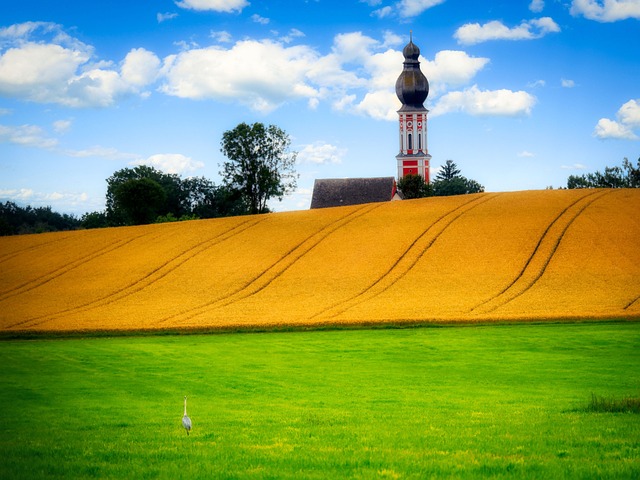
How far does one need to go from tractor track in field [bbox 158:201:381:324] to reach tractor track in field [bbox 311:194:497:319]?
7.06m

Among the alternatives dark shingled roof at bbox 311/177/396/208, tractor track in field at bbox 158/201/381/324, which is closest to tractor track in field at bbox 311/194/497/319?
tractor track in field at bbox 158/201/381/324

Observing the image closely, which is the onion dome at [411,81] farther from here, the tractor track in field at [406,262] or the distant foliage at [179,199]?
the tractor track in field at [406,262]

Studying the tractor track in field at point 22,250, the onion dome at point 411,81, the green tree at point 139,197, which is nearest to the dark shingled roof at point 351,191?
the green tree at point 139,197

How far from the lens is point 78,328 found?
3384 centimetres

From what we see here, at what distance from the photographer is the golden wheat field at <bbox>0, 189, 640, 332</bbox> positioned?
120 ft

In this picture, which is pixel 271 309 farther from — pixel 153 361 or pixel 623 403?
pixel 623 403

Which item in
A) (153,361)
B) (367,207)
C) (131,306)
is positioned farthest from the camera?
(367,207)

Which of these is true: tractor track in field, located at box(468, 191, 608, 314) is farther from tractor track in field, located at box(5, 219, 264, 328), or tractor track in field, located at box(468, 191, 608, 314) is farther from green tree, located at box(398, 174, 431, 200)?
green tree, located at box(398, 174, 431, 200)

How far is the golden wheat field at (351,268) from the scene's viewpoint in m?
36.5

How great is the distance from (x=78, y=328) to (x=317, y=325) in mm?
12210

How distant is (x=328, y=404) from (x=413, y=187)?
9022 cm

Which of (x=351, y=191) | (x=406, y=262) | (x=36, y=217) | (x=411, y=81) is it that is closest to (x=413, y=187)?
(x=351, y=191)

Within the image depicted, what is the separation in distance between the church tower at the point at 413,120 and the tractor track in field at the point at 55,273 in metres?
85.4

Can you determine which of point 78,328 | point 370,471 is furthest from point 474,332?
point 370,471
